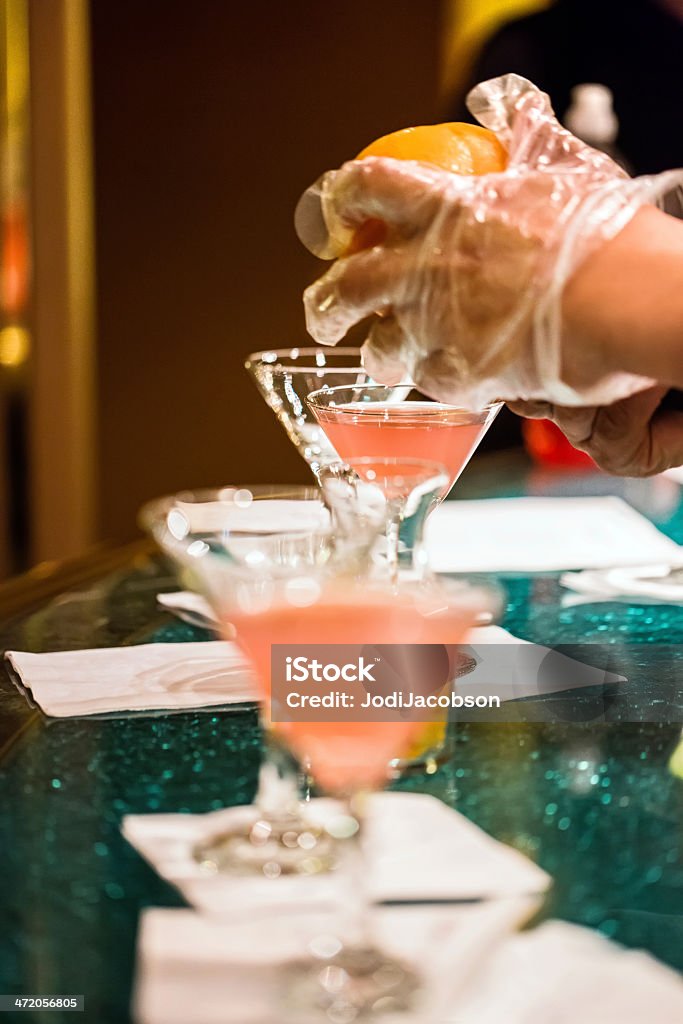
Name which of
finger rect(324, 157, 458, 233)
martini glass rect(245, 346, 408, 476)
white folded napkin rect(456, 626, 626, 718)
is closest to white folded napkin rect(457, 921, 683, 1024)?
white folded napkin rect(456, 626, 626, 718)

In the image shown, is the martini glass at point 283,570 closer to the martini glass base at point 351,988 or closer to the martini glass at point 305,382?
the martini glass base at point 351,988

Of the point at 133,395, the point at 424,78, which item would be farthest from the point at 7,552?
the point at 424,78

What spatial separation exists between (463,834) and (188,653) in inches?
14.8

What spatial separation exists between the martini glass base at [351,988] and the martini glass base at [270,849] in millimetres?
84

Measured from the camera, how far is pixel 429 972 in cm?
51

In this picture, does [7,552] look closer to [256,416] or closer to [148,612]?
[256,416]

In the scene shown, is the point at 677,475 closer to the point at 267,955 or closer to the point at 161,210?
the point at 267,955

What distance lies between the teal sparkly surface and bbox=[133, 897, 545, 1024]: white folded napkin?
0.01 m

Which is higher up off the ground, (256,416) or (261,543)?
(261,543)

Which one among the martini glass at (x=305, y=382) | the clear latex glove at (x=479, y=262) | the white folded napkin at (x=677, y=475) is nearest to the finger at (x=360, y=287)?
the clear latex glove at (x=479, y=262)

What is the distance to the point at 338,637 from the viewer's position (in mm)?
584

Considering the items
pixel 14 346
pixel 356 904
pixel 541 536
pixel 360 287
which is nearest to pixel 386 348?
pixel 360 287

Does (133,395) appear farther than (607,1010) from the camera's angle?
Yes

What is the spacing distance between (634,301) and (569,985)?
15.3 inches
